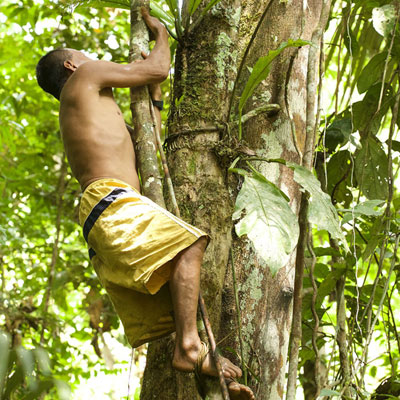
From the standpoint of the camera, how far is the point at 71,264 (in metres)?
4.27

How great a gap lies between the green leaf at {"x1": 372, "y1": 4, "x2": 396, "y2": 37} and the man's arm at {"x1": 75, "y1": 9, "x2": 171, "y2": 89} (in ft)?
2.94

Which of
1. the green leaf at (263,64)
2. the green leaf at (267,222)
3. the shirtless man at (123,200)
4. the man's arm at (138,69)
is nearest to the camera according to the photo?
the green leaf at (267,222)

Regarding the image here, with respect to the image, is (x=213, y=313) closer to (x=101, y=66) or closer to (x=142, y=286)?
(x=142, y=286)

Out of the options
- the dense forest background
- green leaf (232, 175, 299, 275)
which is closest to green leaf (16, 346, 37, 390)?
the dense forest background

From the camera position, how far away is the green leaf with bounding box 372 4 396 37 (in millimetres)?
2199

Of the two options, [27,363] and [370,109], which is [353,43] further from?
[27,363]

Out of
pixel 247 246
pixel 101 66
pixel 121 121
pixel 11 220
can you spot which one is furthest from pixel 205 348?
pixel 11 220

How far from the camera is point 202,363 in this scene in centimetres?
153

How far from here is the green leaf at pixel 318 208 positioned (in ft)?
5.35

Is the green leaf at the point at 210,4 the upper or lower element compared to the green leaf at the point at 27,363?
upper

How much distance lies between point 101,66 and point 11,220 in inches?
107

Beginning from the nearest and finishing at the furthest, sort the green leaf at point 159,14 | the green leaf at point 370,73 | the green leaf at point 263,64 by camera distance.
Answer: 1. the green leaf at point 263,64
2. the green leaf at point 159,14
3. the green leaf at point 370,73

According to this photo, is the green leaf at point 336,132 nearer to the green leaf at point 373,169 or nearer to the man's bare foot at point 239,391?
the green leaf at point 373,169

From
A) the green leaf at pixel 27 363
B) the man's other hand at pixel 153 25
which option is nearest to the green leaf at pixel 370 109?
the man's other hand at pixel 153 25
